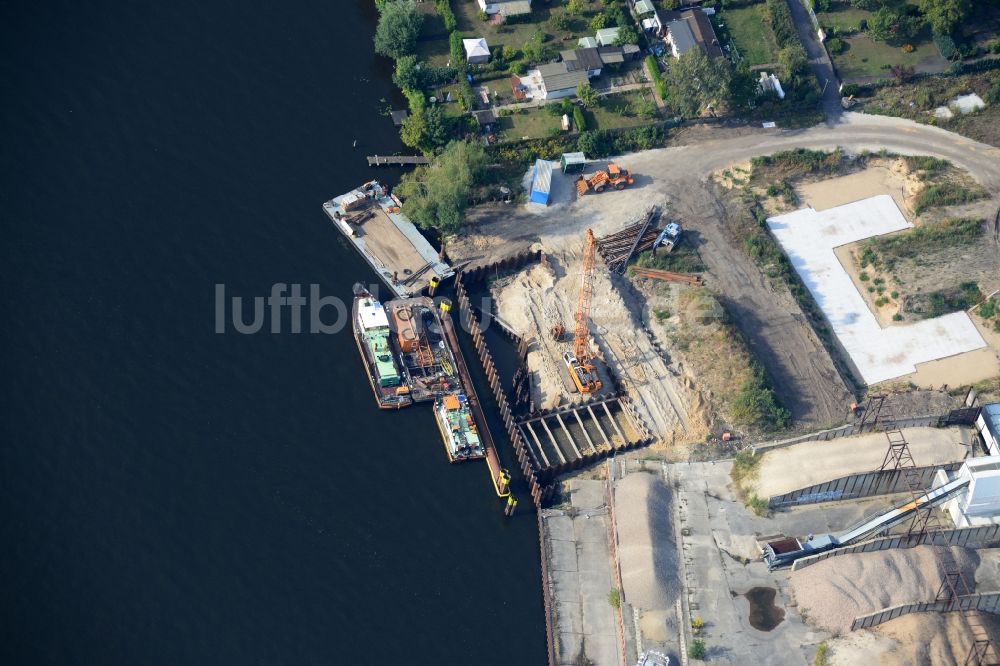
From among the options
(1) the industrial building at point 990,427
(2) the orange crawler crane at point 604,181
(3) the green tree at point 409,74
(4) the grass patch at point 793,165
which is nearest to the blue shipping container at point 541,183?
(2) the orange crawler crane at point 604,181

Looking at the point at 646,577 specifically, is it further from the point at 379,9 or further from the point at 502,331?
the point at 379,9

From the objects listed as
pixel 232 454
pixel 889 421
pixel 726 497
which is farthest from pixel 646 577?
pixel 232 454

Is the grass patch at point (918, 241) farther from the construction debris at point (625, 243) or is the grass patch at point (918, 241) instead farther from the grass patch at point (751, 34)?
the grass patch at point (751, 34)

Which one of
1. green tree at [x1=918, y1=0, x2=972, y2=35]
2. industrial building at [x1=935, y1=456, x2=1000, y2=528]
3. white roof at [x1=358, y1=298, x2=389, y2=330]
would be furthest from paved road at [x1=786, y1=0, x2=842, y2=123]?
white roof at [x1=358, y1=298, x2=389, y2=330]

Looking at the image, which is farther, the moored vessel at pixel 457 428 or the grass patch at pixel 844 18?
the grass patch at pixel 844 18

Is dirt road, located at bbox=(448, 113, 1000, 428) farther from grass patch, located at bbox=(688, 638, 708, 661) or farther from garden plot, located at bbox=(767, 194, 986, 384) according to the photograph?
grass patch, located at bbox=(688, 638, 708, 661)

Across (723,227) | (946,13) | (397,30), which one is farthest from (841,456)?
(397,30)
